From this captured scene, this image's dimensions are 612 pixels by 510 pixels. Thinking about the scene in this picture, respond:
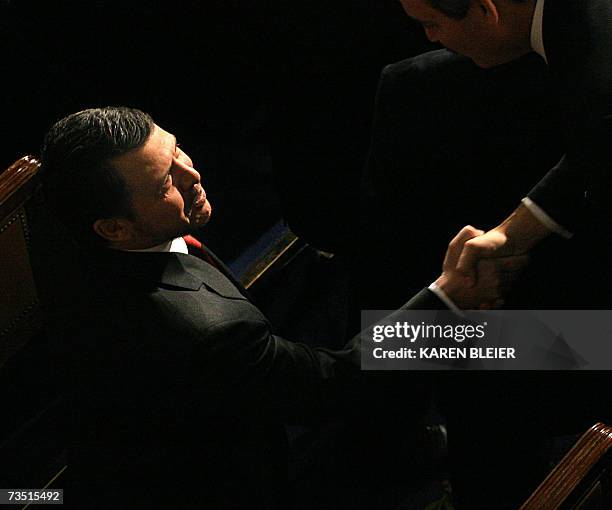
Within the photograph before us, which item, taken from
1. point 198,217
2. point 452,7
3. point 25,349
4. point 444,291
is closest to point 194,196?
point 198,217

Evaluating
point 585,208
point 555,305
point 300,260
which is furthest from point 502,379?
point 300,260

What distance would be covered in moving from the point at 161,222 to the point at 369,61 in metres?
1.39

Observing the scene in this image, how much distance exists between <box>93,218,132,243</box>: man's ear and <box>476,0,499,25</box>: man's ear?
840mm

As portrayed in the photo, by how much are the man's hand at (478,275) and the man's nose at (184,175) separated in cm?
59

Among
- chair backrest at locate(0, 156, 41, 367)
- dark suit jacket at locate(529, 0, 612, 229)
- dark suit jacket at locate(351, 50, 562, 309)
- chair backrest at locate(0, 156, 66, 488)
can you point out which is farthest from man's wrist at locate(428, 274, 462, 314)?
chair backrest at locate(0, 156, 41, 367)

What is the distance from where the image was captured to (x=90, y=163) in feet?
6.23

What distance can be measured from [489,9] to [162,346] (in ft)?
3.07

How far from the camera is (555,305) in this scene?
2.08 metres

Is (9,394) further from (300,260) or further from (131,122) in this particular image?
(131,122)

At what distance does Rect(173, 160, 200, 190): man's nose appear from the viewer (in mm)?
2062

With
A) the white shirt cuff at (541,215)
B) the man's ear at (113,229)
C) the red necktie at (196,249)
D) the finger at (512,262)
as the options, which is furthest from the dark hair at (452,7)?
the red necktie at (196,249)

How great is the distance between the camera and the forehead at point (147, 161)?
1921 mm

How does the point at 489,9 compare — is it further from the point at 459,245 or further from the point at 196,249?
the point at 196,249

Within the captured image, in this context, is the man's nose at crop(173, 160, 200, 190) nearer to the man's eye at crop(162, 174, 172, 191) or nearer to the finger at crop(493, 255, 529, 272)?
the man's eye at crop(162, 174, 172, 191)
